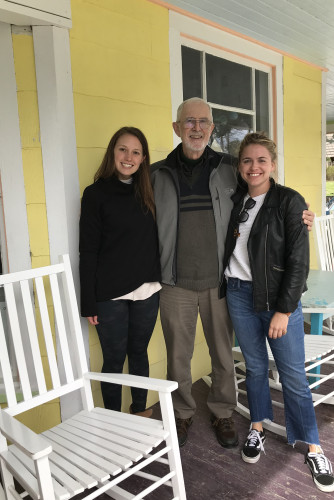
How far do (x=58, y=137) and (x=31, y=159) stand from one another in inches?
6.9

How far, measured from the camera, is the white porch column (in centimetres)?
198

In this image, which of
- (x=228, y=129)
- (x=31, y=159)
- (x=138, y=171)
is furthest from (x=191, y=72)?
(x=31, y=159)

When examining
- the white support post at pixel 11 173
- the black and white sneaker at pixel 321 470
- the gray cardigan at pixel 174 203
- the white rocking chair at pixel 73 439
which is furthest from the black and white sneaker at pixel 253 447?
the white support post at pixel 11 173

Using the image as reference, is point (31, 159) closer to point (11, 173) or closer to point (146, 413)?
point (11, 173)

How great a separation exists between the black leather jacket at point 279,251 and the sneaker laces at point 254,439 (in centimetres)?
74

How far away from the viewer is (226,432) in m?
2.20

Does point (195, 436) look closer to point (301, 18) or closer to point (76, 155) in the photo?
point (76, 155)

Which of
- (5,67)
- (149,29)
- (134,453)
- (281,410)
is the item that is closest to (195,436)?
(281,410)

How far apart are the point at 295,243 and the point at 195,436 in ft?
4.22

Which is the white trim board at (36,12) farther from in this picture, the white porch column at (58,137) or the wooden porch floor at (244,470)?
the wooden porch floor at (244,470)

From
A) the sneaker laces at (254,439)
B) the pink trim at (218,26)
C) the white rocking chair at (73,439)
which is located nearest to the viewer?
the white rocking chair at (73,439)

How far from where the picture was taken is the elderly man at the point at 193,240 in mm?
2037

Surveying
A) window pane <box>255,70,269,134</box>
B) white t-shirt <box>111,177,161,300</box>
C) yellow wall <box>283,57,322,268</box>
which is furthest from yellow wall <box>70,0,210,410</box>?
yellow wall <box>283,57,322,268</box>

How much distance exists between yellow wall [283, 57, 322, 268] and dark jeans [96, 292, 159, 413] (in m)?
2.46
